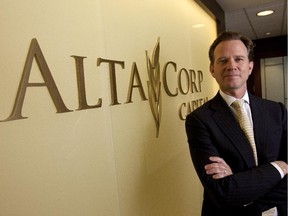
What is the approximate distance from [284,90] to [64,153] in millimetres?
7580

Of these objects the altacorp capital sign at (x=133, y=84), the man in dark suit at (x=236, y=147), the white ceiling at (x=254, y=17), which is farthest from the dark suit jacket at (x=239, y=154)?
the white ceiling at (x=254, y=17)

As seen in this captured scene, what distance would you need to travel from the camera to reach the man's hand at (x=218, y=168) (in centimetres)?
142

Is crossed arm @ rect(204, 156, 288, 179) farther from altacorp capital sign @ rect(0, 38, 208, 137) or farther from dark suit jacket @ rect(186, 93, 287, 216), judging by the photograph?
altacorp capital sign @ rect(0, 38, 208, 137)

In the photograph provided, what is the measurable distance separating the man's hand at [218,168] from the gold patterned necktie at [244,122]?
0.20m

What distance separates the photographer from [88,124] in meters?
1.27

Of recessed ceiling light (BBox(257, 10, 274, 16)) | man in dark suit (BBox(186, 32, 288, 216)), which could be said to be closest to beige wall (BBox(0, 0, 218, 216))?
man in dark suit (BBox(186, 32, 288, 216))

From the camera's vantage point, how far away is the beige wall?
3.05 feet

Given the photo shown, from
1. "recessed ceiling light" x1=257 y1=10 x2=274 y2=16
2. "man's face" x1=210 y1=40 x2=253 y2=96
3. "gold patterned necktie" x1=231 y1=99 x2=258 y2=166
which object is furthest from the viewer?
"recessed ceiling light" x1=257 y1=10 x2=274 y2=16

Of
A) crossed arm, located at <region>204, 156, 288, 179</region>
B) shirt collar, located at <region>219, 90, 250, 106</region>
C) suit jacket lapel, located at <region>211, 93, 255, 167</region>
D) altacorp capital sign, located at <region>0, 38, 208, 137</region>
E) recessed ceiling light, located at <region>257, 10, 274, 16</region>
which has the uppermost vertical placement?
recessed ceiling light, located at <region>257, 10, 274, 16</region>

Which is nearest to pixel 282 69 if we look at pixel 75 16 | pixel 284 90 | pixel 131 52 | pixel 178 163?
pixel 284 90

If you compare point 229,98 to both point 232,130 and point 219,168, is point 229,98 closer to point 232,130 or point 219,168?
point 232,130

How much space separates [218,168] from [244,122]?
1.11ft

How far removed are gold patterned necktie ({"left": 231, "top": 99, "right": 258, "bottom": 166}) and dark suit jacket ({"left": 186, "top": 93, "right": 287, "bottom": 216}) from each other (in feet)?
0.09

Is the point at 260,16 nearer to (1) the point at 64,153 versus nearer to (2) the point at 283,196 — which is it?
(2) the point at 283,196
